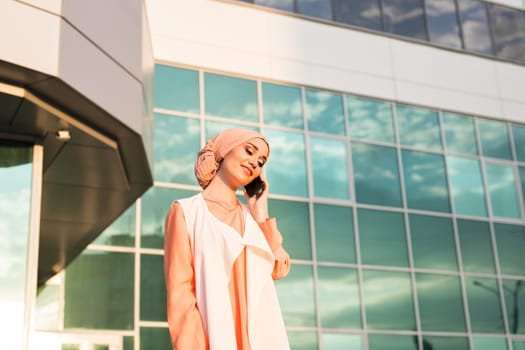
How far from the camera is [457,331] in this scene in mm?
17547

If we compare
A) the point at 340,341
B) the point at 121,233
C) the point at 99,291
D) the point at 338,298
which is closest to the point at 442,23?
the point at 338,298

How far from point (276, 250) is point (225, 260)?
0.27 m

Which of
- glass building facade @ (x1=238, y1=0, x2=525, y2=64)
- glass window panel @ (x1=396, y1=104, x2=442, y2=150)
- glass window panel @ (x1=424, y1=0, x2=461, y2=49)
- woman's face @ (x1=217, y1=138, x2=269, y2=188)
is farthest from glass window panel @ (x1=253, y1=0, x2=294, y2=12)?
woman's face @ (x1=217, y1=138, x2=269, y2=188)

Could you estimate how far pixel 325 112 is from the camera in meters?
17.7

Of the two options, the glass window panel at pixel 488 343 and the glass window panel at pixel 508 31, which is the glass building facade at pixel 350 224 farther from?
the glass window panel at pixel 508 31

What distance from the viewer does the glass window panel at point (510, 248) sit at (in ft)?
61.5

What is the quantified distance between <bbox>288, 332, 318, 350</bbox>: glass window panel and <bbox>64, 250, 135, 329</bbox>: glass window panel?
3198 millimetres

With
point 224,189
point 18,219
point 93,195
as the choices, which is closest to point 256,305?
point 224,189

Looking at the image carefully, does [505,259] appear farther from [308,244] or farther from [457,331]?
[308,244]

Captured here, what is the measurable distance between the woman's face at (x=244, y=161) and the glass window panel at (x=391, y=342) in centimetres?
1324

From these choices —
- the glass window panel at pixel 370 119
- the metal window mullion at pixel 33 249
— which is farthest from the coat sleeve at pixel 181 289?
the glass window panel at pixel 370 119

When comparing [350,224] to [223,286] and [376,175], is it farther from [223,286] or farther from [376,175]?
[223,286]

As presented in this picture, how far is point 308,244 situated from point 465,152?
506 cm

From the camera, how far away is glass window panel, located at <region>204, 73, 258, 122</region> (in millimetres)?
16484
